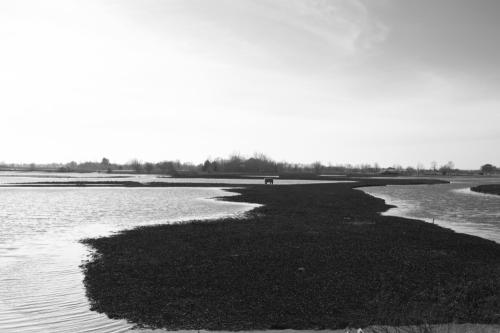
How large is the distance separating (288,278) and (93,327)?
6518mm

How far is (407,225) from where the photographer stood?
27609 mm

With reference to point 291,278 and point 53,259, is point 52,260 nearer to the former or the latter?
point 53,259

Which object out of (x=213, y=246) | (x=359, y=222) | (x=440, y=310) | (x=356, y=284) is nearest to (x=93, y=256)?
(x=213, y=246)

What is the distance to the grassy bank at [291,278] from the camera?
10555mm

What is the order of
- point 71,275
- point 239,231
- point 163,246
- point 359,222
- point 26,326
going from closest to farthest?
point 26,326 → point 71,275 → point 163,246 → point 239,231 → point 359,222

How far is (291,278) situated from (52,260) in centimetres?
1013

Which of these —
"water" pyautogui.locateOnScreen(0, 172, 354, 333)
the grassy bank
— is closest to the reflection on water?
"water" pyautogui.locateOnScreen(0, 172, 354, 333)

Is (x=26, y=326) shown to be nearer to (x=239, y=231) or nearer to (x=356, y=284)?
(x=356, y=284)

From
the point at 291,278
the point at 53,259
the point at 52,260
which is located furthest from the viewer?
the point at 53,259

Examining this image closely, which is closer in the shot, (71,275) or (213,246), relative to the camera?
(71,275)

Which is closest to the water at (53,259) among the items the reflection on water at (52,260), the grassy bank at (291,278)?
the reflection on water at (52,260)

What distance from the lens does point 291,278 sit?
46.1 feet

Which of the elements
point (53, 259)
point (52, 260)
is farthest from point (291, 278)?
point (53, 259)

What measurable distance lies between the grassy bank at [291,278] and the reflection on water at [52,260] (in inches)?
27.1
